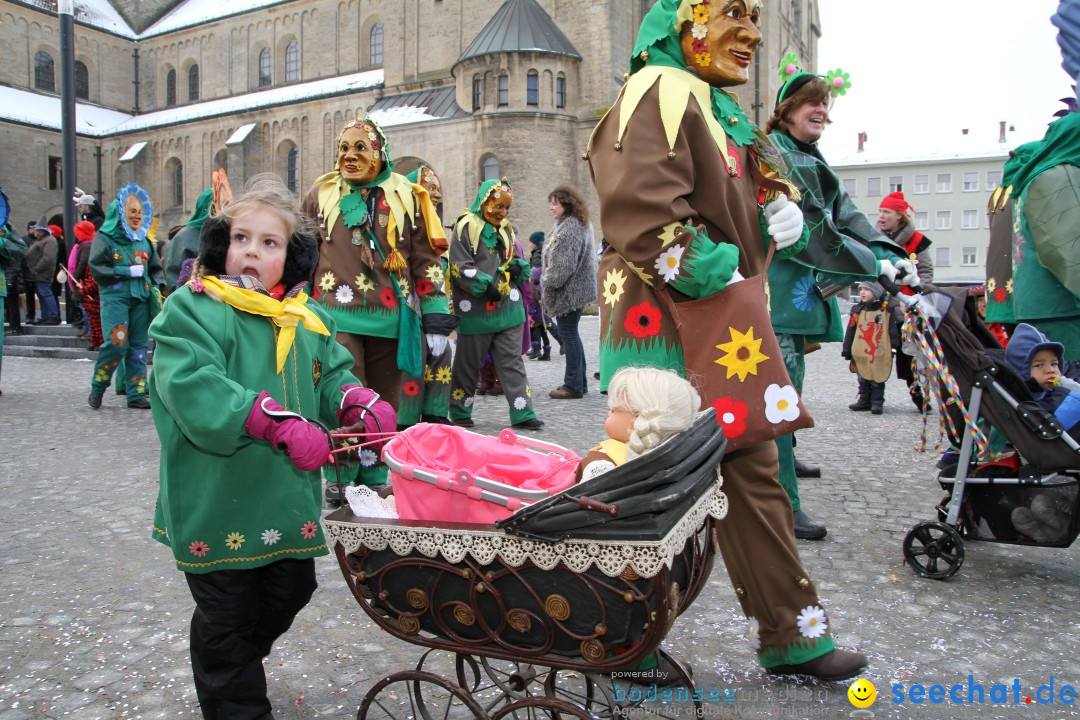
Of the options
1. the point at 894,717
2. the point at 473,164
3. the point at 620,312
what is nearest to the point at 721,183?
the point at 620,312

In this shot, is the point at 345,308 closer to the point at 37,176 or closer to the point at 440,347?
the point at 440,347

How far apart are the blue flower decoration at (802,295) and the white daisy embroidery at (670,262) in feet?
6.28

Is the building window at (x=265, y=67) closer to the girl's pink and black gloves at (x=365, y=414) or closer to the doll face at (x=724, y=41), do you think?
the doll face at (x=724, y=41)

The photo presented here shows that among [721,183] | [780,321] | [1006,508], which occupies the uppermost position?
[721,183]

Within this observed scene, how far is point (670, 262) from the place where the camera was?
2.64 m

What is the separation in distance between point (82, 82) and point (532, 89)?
35.4m

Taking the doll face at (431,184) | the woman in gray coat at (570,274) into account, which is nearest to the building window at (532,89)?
the woman in gray coat at (570,274)

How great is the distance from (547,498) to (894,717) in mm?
1496

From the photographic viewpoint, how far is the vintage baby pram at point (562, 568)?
2.01 metres

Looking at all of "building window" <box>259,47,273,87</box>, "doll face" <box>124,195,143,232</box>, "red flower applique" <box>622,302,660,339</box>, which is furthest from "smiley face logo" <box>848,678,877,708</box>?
"building window" <box>259,47,273,87</box>

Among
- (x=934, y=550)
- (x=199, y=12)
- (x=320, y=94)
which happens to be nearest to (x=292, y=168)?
(x=320, y=94)

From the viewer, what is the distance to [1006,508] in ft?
13.3

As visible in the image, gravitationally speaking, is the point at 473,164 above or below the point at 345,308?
above

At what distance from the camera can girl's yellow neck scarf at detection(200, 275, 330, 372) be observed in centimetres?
247
